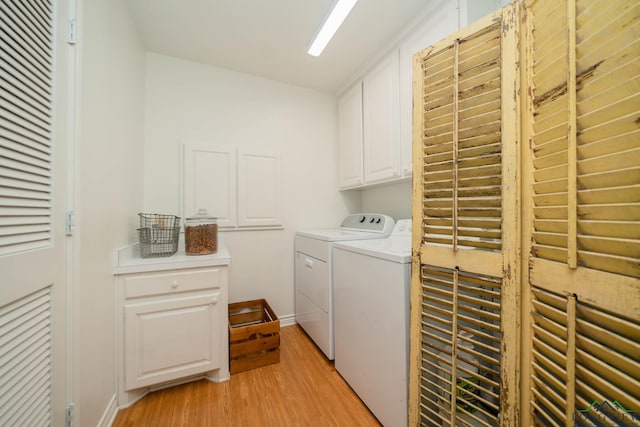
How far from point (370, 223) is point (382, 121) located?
891mm

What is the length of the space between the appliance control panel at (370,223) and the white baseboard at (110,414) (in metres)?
1.96

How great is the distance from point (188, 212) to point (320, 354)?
1.64 meters

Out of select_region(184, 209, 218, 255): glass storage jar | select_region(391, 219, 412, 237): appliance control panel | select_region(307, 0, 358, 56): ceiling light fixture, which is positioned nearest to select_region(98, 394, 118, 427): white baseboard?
select_region(184, 209, 218, 255): glass storage jar

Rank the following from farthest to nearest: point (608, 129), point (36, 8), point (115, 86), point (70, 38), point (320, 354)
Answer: point (320, 354), point (115, 86), point (70, 38), point (36, 8), point (608, 129)

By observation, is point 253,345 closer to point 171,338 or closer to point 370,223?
point 171,338

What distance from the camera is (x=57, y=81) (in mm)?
912

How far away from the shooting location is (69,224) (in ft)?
3.14

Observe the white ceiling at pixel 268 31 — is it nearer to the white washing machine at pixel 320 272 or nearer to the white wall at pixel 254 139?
the white wall at pixel 254 139

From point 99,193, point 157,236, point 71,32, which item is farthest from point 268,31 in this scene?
point 157,236

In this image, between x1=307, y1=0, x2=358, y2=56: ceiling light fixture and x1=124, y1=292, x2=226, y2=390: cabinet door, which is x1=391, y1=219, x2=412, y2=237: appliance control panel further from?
x1=307, y1=0, x2=358, y2=56: ceiling light fixture

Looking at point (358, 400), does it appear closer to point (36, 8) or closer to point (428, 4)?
point (36, 8)

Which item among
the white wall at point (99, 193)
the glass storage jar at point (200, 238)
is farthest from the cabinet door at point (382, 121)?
the white wall at point (99, 193)

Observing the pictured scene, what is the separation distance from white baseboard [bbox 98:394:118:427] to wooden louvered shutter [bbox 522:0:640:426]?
1870 mm

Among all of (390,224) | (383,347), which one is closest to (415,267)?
(383,347)
